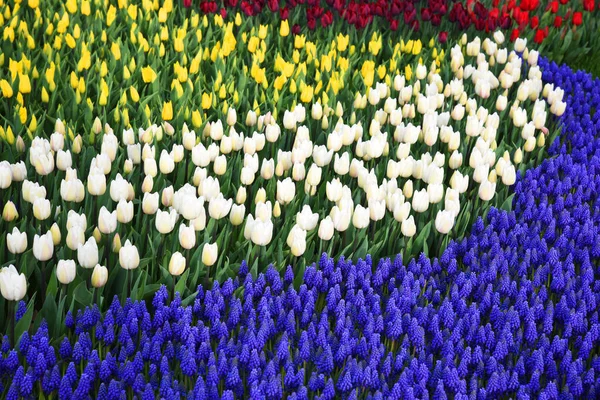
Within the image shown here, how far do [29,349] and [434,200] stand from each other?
1.92 m

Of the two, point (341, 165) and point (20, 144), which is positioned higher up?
point (341, 165)

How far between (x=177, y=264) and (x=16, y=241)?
1.95ft

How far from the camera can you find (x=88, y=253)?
8.86 ft

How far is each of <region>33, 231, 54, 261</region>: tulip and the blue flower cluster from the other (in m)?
0.25

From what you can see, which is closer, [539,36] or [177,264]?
[177,264]

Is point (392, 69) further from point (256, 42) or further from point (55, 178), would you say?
point (55, 178)

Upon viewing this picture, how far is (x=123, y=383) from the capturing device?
235 cm

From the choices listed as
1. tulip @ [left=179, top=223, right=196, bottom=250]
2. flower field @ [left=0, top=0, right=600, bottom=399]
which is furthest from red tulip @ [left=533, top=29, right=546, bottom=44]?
tulip @ [left=179, top=223, right=196, bottom=250]

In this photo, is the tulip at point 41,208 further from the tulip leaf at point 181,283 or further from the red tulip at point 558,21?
the red tulip at point 558,21

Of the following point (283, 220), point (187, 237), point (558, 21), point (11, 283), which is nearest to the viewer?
point (11, 283)

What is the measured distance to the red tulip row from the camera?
6.19 meters

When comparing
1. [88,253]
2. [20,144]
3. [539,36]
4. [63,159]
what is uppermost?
[539,36]

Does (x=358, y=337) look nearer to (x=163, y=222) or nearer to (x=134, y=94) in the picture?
(x=163, y=222)

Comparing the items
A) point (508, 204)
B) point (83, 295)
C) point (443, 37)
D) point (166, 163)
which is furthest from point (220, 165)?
point (443, 37)
